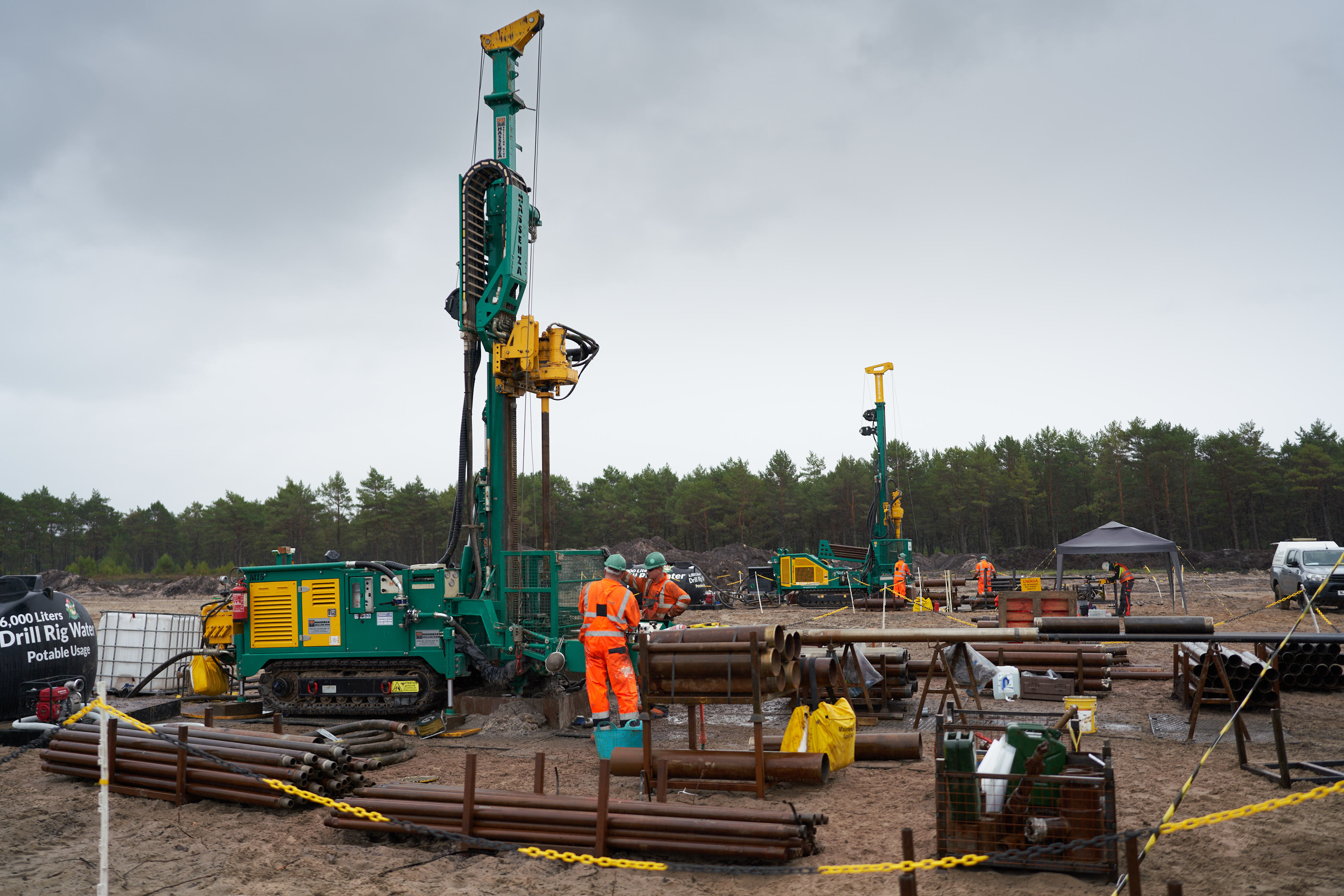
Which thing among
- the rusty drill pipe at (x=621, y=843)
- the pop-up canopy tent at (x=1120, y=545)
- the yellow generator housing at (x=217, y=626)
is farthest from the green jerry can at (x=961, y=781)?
the pop-up canopy tent at (x=1120, y=545)

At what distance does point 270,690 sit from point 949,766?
10.5 m

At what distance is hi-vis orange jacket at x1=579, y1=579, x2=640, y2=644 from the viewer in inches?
356

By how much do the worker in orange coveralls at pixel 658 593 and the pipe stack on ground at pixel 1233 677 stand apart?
6156mm

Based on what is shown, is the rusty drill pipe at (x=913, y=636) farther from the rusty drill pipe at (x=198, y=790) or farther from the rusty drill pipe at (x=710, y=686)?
the rusty drill pipe at (x=198, y=790)

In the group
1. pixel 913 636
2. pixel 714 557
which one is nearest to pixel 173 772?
pixel 913 636

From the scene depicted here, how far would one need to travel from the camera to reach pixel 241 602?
500 inches

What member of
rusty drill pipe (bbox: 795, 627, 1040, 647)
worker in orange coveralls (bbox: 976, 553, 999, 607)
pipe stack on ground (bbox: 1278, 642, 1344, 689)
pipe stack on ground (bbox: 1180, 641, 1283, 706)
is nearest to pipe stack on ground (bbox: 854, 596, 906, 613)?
worker in orange coveralls (bbox: 976, 553, 999, 607)

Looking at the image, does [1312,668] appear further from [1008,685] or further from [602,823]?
[602,823]

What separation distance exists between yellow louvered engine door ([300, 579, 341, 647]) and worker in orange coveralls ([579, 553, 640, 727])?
16.7 feet

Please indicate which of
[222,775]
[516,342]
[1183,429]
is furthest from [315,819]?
[1183,429]

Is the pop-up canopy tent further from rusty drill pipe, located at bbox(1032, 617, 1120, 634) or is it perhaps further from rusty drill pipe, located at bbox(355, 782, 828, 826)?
rusty drill pipe, located at bbox(355, 782, 828, 826)

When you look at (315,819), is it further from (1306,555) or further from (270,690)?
(1306,555)

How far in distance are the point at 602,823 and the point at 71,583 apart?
67.6m

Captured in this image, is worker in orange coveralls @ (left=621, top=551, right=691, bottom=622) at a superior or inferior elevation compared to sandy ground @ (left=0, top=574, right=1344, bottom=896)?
superior
